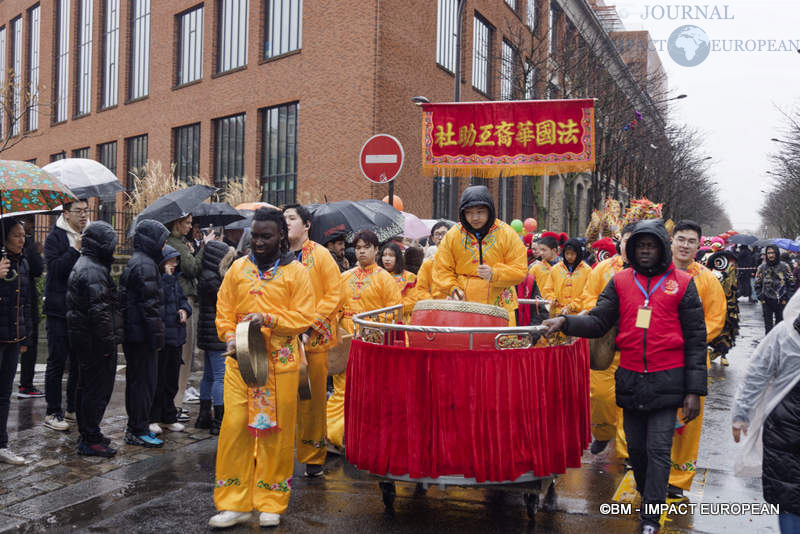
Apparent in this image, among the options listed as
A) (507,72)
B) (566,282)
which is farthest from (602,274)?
(507,72)

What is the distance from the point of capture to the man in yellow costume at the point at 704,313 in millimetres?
5145

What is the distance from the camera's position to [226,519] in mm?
4418

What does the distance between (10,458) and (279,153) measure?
1810 cm

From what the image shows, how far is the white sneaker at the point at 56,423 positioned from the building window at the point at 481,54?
22753 mm

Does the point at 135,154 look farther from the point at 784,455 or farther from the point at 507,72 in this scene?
the point at 784,455

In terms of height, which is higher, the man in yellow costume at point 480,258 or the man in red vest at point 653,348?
the man in yellow costume at point 480,258

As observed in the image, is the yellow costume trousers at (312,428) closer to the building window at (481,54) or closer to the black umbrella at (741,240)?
the building window at (481,54)

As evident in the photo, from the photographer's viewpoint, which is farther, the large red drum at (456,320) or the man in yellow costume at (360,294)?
the man in yellow costume at (360,294)

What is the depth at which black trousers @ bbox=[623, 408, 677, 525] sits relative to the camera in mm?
4312

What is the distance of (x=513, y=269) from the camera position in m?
5.64

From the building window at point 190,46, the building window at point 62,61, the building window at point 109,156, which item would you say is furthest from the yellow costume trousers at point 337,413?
the building window at point 62,61

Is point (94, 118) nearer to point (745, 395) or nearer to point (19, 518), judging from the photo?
point (19, 518)

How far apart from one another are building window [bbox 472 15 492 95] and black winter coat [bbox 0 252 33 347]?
75.1ft

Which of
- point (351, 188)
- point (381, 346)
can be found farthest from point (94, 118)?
point (381, 346)
